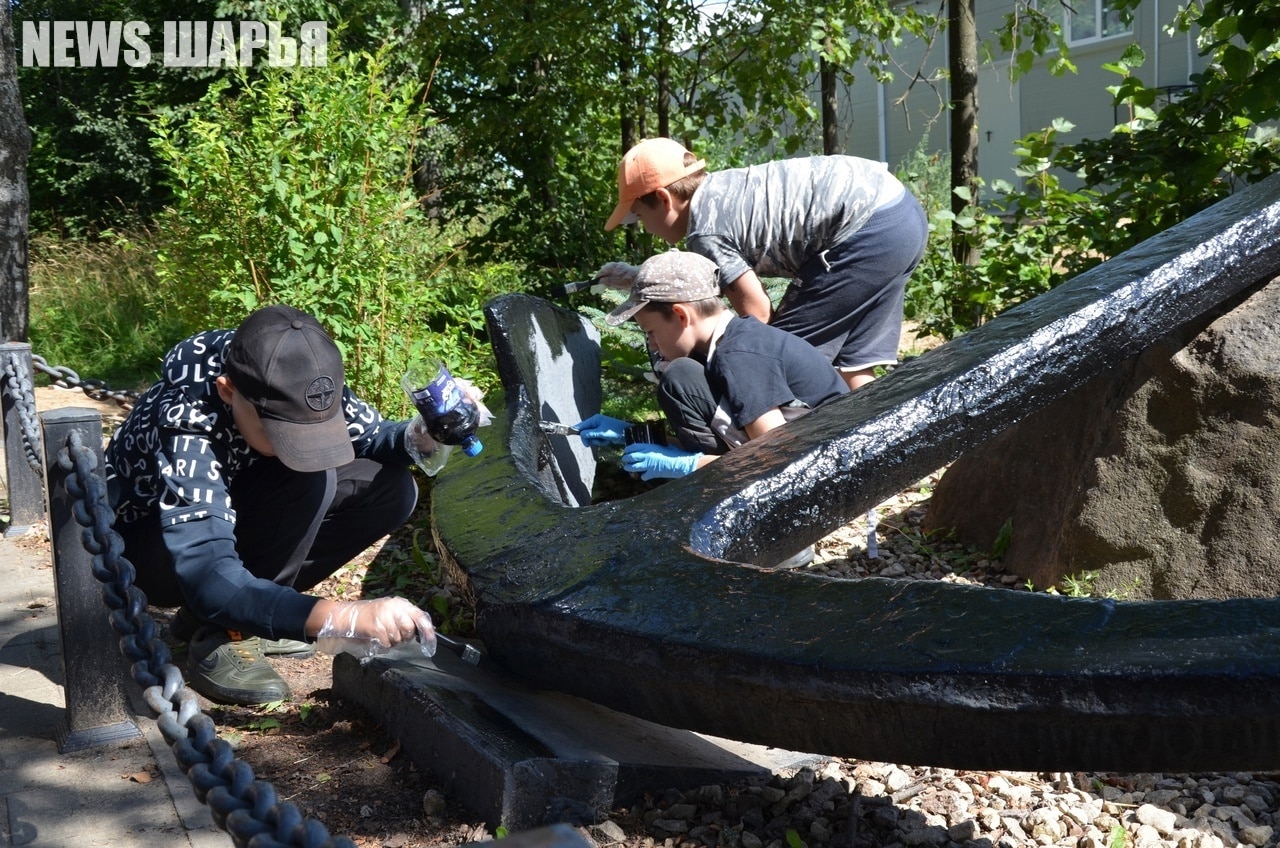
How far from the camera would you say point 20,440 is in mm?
4637

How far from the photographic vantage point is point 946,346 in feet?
10.2

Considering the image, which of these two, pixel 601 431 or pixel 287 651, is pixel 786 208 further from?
pixel 287 651

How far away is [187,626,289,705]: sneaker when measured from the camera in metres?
3.18

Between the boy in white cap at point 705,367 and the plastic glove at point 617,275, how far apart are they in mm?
968

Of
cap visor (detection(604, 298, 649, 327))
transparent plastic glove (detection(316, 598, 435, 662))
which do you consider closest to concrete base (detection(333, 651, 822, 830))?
transparent plastic glove (detection(316, 598, 435, 662))

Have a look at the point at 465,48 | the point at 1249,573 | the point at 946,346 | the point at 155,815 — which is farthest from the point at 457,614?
the point at 465,48

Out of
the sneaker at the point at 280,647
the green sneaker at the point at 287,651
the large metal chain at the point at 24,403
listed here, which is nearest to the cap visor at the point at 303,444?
the sneaker at the point at 280,647

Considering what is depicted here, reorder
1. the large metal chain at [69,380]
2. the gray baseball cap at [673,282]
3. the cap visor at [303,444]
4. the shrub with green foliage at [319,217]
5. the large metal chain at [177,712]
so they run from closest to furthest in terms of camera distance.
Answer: the large metal chain at [177,712] < the cap visor at [303,444] < the gray baseball cap at [673,282] < the large metal chain at [69,380] < the shrub with green foliage at [319,217]

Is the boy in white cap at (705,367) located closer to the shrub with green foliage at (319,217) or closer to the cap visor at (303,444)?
the cap visor at (303,444)

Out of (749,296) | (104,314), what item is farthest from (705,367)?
(104,314)

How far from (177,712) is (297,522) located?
1288mm

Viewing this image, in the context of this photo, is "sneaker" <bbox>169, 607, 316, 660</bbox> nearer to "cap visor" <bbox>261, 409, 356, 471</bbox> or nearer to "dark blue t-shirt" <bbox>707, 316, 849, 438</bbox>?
"cap visor" <bbox>261, 409, 356, 471</bbox>

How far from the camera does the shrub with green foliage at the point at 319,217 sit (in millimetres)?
5439

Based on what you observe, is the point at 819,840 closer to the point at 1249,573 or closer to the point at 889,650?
the point at 889,650
